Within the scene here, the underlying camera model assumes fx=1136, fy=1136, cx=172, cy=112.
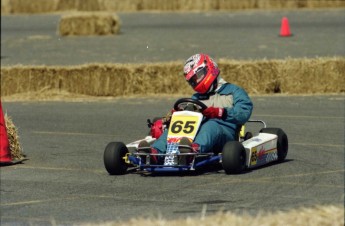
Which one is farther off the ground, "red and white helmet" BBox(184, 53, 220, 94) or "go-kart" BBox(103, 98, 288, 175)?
"red and white helmet" BBox(184, 53, 220, 94)

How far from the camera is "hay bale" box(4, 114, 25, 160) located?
12180 millimetres

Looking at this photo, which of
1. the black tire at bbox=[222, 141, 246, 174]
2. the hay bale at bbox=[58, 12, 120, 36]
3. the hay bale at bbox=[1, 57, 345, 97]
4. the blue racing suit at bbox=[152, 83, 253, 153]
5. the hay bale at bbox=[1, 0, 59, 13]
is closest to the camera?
the black tire at bbox=[222, 141, 246, 174]

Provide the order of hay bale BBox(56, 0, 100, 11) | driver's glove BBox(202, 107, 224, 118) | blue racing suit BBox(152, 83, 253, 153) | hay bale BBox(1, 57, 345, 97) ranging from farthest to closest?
hay bale BBox(56, 0, 100, 11), hay bale BBox(1, 57, 345, 97), driver's glove BBox(202, 107, 224, 118), blue racing suit BBox(152, 83, 253, 153)

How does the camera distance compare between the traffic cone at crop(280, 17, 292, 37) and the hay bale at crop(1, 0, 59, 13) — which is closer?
the traffic cone at crop(280, 17, 292, 37)

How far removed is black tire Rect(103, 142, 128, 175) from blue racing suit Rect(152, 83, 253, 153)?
330 mm

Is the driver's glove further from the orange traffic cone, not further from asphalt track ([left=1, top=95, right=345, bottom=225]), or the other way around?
the orange traffic cone

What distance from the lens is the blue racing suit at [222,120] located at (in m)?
10.8

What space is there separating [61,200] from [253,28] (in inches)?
855

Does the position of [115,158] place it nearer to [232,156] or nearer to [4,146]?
[232,156]

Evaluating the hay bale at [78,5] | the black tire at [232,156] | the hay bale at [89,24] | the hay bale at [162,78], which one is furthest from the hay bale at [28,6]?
the black tire at [232,156]

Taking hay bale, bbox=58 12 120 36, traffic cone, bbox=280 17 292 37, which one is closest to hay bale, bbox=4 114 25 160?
traffic cone, bbox=280 17 292 37

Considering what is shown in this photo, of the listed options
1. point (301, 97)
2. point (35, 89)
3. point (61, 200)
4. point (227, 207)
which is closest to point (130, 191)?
point (61, 200)

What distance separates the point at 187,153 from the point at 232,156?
419 mm

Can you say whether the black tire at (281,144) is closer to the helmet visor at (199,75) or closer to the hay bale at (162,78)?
the helmet visor at (199,75)
